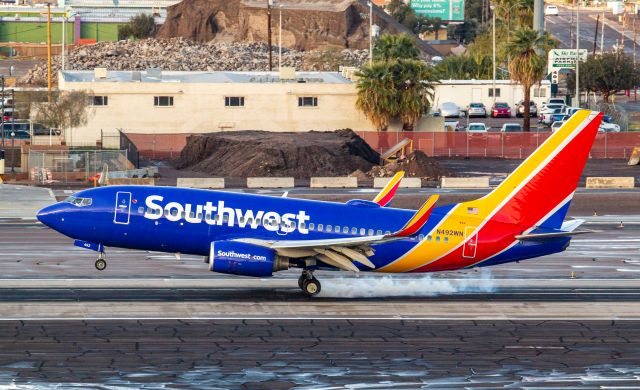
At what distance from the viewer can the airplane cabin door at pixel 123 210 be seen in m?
40.2

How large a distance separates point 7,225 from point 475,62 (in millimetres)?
122578

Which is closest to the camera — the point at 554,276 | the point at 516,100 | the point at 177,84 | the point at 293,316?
the point at 293,316

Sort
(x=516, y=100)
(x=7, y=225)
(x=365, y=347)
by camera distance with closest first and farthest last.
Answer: (x=365, y=347), (x=7, y=225), (x=516, y=100)

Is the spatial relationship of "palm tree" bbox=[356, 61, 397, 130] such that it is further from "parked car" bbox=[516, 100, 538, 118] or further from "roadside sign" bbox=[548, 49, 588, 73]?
"roadside sign" bbox=[548, 49, 588, 73]

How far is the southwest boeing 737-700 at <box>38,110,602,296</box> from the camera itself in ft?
132

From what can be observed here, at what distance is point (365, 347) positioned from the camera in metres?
34.0

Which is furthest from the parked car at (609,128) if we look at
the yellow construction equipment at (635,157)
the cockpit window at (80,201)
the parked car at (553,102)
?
the cockpit window at (80,201)

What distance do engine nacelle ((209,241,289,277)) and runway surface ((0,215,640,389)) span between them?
1.31 m

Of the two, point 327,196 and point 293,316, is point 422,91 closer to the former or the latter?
point 327,196

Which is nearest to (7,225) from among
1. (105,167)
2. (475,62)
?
(105,167)

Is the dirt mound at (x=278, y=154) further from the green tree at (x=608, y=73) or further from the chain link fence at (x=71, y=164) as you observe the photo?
the green tree at (x=608, y=73)

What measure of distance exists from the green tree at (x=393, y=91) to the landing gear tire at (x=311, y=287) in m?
67.8

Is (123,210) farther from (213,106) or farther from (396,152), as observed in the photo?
(213,106)

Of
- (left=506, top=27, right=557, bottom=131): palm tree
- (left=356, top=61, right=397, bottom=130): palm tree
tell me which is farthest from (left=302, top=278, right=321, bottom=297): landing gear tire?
(left=506, top=27, right=557, bottom=131): palm tree
